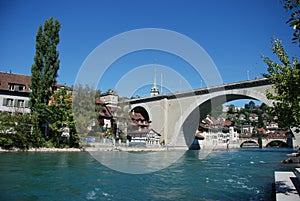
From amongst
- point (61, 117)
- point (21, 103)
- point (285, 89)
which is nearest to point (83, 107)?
point (61, 117)

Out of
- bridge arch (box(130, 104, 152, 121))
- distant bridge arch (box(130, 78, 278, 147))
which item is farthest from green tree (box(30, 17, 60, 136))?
bridge arch (box(130, 104, 152, 121))

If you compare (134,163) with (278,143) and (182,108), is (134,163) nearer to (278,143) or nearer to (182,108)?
(182,108)

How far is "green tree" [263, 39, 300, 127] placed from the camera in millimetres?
8017

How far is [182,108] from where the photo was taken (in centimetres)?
4019

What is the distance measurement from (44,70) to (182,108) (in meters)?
21.6

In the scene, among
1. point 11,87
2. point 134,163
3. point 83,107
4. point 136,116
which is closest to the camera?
point 134,163

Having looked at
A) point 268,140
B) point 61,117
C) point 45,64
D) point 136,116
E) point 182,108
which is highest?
point 45,64

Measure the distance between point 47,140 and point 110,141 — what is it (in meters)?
7.58

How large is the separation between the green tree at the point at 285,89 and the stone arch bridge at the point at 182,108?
22023 millimetres

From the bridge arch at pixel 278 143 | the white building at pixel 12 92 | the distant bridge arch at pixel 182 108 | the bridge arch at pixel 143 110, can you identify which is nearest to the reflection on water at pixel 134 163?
the white building at pixel 12 92

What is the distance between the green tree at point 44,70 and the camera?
2494 centimetres

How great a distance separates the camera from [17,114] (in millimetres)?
24625

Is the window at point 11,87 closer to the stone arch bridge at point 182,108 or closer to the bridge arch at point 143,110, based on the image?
the stone arch bridge at point 182,108

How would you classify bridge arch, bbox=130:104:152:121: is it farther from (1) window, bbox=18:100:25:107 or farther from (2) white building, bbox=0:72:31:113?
(1) window, bbox=18:100:25:107
